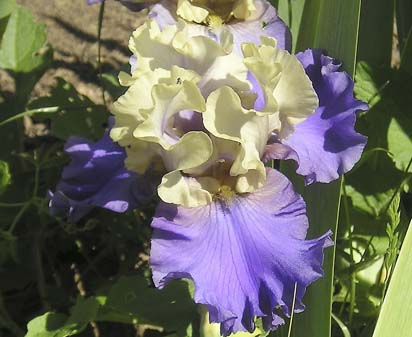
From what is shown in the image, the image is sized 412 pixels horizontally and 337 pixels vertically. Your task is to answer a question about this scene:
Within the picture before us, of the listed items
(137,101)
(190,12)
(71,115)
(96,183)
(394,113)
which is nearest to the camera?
(137,101)

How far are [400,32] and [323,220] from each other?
54 centimetres

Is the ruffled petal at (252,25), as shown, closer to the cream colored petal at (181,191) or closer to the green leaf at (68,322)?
the cream colored petal at (181,191)

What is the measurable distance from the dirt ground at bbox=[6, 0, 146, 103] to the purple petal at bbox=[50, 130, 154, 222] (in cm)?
76

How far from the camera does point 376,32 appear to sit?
1.19 meters

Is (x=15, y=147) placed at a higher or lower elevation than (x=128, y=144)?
lower

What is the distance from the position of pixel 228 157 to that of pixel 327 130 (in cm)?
12

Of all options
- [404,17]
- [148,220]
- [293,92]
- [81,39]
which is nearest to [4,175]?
[148,220]

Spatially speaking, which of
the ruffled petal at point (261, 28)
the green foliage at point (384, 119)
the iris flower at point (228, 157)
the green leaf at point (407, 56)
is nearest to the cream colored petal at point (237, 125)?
the iris flower at point (228, 157)

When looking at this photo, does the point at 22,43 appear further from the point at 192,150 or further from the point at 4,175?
the point at 192,150

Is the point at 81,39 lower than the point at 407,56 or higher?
lower

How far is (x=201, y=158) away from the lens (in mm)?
785

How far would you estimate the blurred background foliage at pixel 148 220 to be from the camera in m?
0.89

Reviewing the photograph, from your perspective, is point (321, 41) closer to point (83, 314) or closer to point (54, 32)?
point (83, 314)

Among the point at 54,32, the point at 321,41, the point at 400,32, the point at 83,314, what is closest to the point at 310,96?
the point at 321,41
